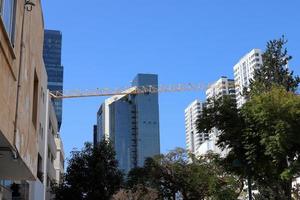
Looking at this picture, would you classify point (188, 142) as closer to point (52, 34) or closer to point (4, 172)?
point (52, 34)

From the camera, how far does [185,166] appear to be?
189 ft

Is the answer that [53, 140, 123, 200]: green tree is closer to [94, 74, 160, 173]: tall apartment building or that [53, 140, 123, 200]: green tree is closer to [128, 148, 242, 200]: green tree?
[128, 148, 242, 200]: green tree

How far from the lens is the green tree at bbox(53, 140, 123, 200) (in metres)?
46.3

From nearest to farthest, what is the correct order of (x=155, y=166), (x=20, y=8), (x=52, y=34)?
(x=20, y=8) < (x=155, y=166) < (x=52, y=34)

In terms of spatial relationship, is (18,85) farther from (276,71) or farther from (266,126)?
(276,71)

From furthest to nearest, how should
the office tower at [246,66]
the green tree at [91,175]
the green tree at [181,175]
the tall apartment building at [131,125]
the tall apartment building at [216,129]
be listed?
the tall apartment building at [131,125] < the green tree at [181,175] < the green tree at [91,175] < the office tower at [246,66] < the tall apartment building at [216,129]

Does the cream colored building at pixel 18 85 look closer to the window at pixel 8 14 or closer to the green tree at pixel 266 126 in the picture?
the window at pixel 8 14

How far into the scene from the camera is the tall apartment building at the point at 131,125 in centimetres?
10088

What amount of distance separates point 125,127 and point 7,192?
265 feet

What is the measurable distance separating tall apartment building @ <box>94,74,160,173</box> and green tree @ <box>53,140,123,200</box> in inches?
1801

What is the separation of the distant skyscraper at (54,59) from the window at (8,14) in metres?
125

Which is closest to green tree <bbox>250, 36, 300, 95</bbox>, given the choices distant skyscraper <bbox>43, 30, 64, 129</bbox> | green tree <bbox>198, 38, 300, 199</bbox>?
green tree <bbox>198, 38, 300, 199</bbox>

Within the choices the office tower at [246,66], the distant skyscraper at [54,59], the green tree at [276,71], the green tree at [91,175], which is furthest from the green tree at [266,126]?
the distant skyscraper at [54,59]

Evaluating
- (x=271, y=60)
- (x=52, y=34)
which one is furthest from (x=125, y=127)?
(x=271, y=60)
